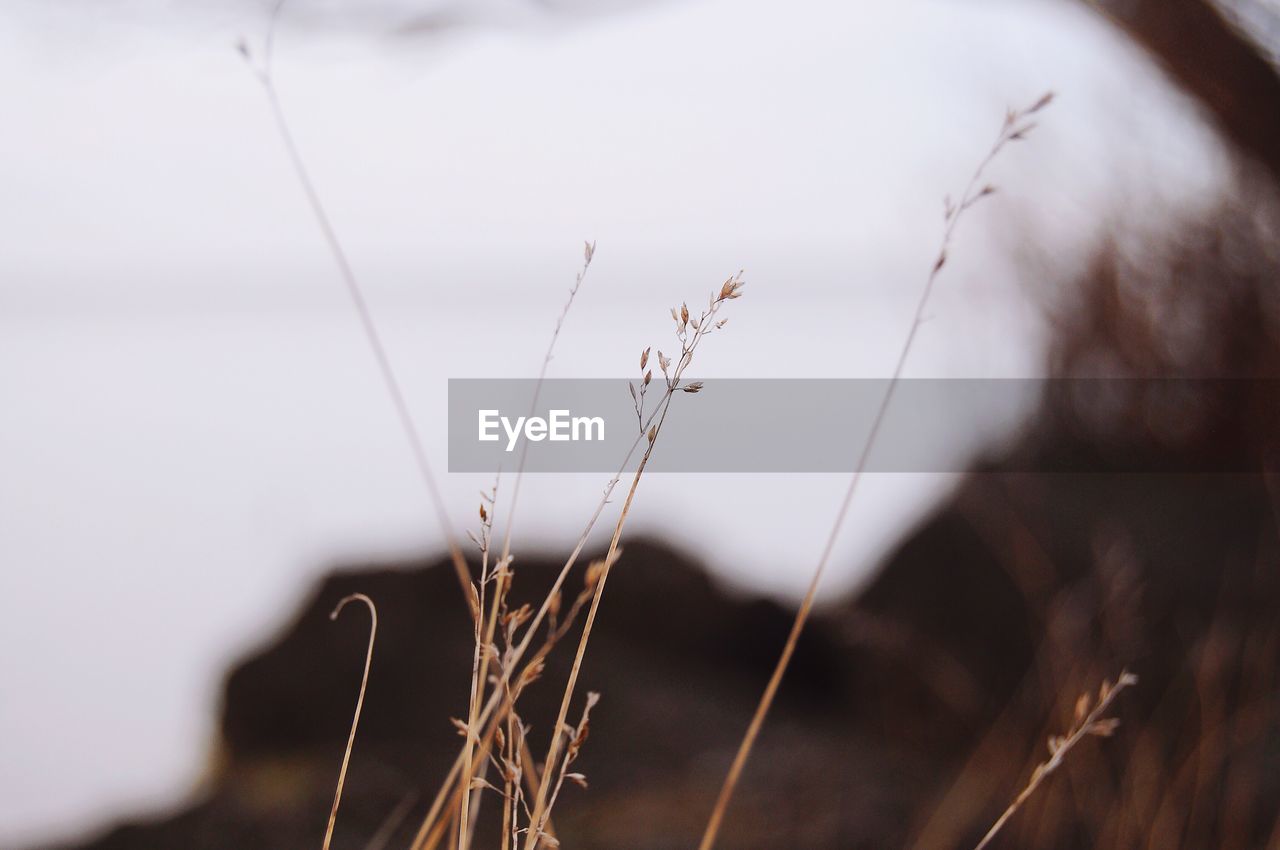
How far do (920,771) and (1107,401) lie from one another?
2.78 ft

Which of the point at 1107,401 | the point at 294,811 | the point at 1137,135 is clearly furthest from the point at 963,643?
the point at 294,811

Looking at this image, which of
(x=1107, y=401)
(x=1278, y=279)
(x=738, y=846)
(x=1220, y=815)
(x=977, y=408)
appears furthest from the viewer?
(x=977, y=408)

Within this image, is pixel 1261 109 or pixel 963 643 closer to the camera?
pixel 1261 109

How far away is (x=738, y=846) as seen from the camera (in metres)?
1.27

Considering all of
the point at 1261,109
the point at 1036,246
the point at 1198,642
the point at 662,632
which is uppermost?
the point at 1261,109

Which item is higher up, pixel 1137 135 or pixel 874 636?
pixel 1137 135

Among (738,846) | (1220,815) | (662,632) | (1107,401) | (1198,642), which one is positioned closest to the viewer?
(1220,815)

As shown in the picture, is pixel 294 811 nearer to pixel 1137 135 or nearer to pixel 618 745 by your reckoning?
pixel 618 745

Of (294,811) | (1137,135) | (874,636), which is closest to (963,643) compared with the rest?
(874,636)

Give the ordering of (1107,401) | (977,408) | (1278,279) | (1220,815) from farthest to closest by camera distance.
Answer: (977,408) → (1107,401) → (1278,279) → (1220,815)

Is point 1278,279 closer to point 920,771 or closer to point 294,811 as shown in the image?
point 920,771

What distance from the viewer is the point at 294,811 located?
58.4 inches

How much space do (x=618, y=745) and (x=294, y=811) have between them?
2.17ft

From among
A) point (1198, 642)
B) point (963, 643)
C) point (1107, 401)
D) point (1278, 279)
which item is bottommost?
point (963, 643)
